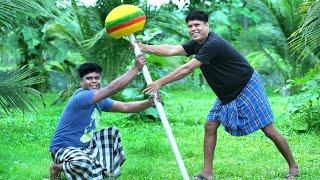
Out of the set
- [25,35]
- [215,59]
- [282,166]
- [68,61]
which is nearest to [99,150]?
[215,59]

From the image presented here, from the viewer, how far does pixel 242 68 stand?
5180mm

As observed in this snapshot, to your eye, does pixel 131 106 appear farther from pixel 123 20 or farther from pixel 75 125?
pixel 123 20

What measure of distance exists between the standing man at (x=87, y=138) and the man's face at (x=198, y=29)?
74 cm

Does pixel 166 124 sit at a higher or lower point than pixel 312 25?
lower

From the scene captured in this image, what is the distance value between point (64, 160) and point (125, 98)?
4803mm

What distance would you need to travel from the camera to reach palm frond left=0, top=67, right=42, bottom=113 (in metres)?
5.25

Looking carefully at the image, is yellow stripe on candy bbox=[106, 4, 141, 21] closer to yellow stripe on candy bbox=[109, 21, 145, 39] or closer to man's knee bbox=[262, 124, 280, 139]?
yellow stripe on candy bbox=[109, 21, 145, 39]

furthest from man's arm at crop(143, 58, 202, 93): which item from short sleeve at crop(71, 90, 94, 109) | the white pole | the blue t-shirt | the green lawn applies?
the green lawn

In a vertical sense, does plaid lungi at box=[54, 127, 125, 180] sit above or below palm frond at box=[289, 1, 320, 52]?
below

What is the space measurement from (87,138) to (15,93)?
33.4 inches

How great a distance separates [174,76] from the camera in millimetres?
4633

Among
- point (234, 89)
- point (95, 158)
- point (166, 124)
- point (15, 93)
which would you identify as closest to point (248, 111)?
point (234, 89)

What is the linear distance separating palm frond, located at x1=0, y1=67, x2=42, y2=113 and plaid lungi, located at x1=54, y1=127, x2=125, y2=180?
0.67 meters

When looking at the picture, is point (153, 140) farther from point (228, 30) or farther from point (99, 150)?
point (228, 30)
